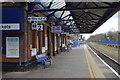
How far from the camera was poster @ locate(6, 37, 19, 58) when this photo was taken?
943 cm

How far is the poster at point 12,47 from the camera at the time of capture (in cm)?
943

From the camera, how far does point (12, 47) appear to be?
9.51 metres

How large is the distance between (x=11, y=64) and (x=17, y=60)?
0.41 m

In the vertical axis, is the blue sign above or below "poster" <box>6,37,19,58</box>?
above

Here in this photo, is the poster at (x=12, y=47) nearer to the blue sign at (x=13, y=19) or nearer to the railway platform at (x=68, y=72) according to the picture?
the blue sign at (x=13, y=19)

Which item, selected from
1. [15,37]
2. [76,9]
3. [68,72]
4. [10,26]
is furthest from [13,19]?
[68,72]

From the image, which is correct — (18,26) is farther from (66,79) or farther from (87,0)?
(87,0)

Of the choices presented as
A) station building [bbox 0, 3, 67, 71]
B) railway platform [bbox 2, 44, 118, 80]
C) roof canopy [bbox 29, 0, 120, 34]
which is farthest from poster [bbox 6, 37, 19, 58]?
roof canopy [bbox 29, 0, 120, 34]

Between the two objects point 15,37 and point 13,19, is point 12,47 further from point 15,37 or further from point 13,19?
point 13,19

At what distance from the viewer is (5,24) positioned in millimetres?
8883

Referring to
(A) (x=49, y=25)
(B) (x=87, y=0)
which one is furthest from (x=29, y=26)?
(A) (x=49, y=25)

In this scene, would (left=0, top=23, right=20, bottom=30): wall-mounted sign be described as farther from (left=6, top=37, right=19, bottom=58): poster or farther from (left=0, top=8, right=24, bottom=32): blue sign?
(left=6, top=37, right=19, bottom=58): poster

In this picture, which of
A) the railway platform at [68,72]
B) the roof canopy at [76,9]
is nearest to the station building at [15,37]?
the railway platform at [68,72]

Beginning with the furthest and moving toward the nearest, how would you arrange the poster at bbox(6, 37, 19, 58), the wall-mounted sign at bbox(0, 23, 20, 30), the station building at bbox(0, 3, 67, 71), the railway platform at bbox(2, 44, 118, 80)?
1. the poster at bbox(6, 37, 19, 58)
2. the station building at bbox(0, 3, 67, 71)
3. the wall-mounted sign at bbox(0, 23, 20, 30)
4. the railway platform at bbox(2, 44, 118, 80)
